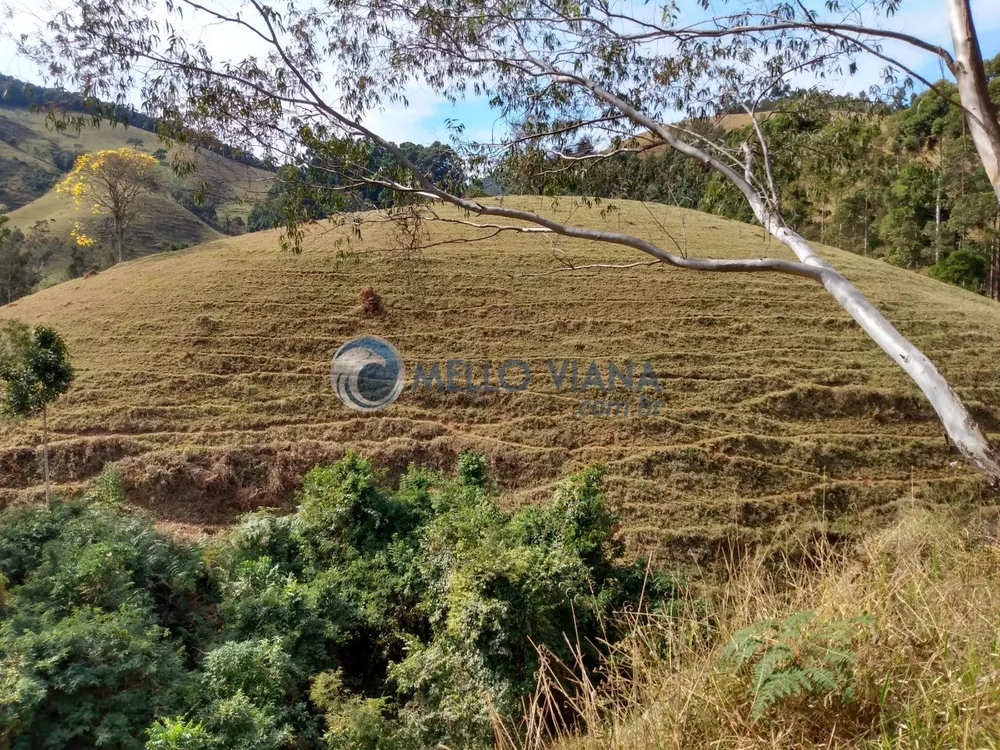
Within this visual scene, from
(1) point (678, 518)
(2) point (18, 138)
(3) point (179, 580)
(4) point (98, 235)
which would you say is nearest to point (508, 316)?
(1) point (678, 518)

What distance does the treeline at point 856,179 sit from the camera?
23.0ft

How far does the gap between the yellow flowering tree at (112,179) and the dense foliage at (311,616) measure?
18.1 metres

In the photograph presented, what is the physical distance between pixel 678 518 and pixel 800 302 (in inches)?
366

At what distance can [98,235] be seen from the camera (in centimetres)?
3716

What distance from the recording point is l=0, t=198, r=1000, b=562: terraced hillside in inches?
459

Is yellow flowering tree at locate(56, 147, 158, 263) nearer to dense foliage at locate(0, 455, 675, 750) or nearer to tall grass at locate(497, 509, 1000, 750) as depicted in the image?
dense foliage at locate(0, 455, 675, 750)

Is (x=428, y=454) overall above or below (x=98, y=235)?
below

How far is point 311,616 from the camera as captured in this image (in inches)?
286

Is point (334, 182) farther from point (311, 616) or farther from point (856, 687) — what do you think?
point (856, 687)

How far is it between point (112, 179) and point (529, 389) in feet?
60.8

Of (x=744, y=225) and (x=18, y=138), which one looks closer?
(x=744, y=225)

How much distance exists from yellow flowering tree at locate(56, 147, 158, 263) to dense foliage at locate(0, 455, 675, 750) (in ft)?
59.3

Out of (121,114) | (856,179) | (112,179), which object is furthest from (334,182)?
(112,179)

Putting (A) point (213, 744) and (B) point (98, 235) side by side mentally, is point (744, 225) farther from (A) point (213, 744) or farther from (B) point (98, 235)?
(B) point (98, 235)
